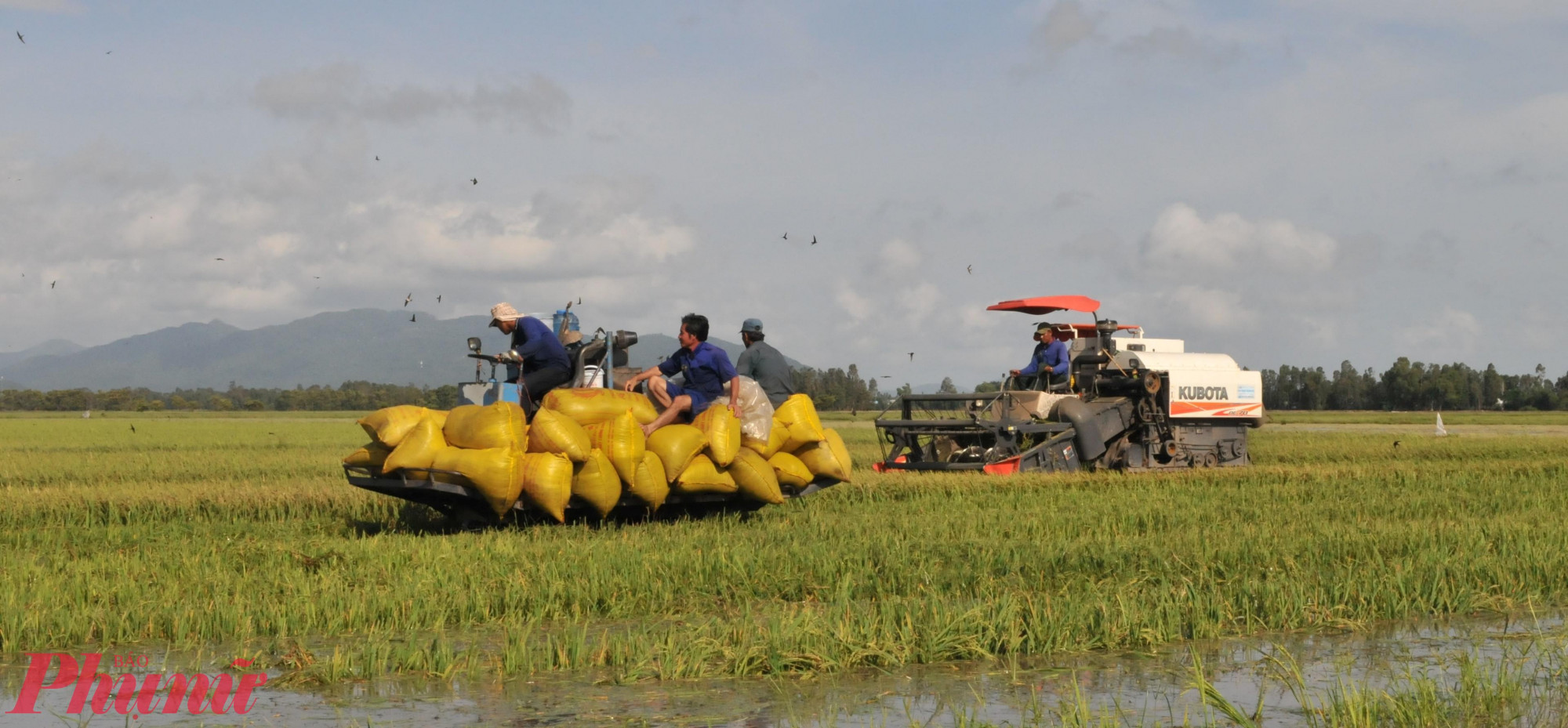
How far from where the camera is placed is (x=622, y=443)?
10.3 metres

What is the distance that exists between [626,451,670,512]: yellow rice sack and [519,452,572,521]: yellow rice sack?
1.76 ft

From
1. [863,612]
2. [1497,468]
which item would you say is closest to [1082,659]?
[863,612]

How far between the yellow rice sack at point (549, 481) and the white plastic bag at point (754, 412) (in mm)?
1742

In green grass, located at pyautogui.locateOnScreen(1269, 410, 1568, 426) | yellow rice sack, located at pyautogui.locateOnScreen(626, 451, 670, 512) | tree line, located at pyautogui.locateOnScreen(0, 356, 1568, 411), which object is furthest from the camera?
tree line, located at pyautogui.locateOnScreen(0, 356, 1568, 411)

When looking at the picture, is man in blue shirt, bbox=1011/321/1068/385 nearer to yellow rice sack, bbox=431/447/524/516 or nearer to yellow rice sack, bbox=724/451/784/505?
yellow rice sack, bbox=724/451/784/505

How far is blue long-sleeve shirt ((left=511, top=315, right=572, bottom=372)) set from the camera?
11.4 m

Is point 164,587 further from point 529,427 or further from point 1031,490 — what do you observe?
point 1031,490

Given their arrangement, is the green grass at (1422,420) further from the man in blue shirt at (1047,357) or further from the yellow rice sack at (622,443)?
the yellow rice sack at (622,443)

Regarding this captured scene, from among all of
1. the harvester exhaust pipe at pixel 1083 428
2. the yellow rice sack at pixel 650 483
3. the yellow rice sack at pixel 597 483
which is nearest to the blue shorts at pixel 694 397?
the yellow rice sack at pixel 650 483

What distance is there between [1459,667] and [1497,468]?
13895mm

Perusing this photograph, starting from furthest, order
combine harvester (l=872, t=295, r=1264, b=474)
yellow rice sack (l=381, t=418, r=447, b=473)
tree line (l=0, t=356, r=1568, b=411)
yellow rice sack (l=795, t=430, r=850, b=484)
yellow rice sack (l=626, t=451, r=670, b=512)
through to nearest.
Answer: tree line (l=0, t=356, r=1568, b=411) → combine harvester (l=872, t=295, r=1264, b=474) → yellow rice sack (l=795, t=430, r=850, b=484) → yellow rice sack (l=626, t=451, r=670, b=512) → yellow rice sack (l=381, t=418, r=447, b=473)

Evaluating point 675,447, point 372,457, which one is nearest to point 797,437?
point 675,447

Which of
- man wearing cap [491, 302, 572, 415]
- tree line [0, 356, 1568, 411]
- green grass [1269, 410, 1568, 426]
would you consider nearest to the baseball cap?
man wearing cap [491, 302, 572, 415]

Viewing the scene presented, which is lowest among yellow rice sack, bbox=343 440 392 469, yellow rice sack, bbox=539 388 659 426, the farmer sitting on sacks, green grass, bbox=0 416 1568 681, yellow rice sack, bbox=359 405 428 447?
green grass, bbox=0 416 1568 681
